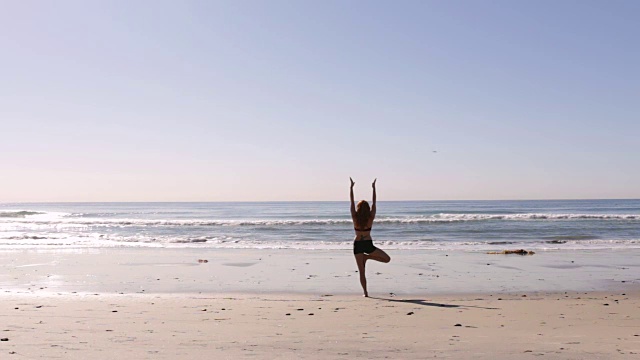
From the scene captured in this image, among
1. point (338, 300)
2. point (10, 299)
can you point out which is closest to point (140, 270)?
point (10, 299)

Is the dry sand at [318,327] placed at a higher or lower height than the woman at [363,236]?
lower

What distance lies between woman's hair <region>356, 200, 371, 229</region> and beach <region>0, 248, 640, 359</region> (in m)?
1.22

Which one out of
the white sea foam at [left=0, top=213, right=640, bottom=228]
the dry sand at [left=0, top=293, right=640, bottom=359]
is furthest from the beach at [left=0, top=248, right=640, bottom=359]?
the white sea foam at [left=0, top=213, right=640, bottom=228]

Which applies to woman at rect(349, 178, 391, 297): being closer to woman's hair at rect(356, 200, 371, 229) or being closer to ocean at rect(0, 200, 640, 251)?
woman's hair at rect(356, 200, 371, 229)

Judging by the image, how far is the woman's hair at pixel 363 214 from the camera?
9.25 metres

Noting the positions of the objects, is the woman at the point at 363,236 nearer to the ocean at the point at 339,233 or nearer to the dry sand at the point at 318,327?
the dry sand at the point at 318,327

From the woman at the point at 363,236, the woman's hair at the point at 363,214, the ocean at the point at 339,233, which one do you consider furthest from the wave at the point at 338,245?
the woman's hair at the point at 363,214

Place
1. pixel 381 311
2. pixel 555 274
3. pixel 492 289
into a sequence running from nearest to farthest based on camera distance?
pixel 381 311
pixel 492 289
pixel 555 274

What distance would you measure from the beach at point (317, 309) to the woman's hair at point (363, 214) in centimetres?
122

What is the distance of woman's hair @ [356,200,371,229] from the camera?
9250mm

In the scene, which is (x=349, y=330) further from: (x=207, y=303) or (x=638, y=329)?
(x=638, y=329)

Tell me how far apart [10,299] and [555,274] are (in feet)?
34.7

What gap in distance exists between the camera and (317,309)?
802 centimetres

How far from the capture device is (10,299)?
8.72m
